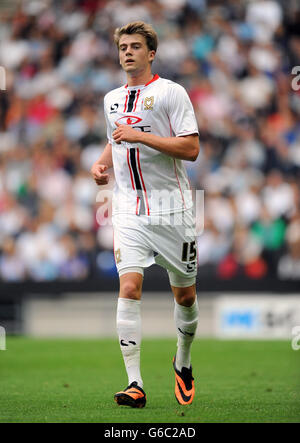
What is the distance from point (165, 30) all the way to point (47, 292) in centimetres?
593

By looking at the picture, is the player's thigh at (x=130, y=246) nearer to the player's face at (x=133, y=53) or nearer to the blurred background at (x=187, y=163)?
the player's face at (x=133, y=53)

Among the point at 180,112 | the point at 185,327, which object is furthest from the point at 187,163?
the point at 180,112

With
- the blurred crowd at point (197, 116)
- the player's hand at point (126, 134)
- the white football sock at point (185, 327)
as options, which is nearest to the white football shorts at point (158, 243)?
the white football sock at point (185, 327)

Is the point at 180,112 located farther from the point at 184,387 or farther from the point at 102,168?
the point at 184,387

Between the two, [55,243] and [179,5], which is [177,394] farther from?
[179,5]

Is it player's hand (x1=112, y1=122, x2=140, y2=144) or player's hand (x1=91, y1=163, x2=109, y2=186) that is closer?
player's hand (x1=112, y1=122, x2=140, y2=144)

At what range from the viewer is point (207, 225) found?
14477 mm

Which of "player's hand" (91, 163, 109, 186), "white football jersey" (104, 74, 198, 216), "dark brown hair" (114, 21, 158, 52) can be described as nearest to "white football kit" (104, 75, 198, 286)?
"white football jersey" (104, 74, 198, 216)

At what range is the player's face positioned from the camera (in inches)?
251

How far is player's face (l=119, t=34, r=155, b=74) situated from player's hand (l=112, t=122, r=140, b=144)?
56 centimetres

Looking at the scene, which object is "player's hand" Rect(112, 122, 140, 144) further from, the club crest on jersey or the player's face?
the player's face

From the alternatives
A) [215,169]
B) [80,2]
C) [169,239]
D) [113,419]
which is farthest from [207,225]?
[113,419]

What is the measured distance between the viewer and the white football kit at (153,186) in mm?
6270

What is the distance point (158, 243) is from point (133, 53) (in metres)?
1.41
